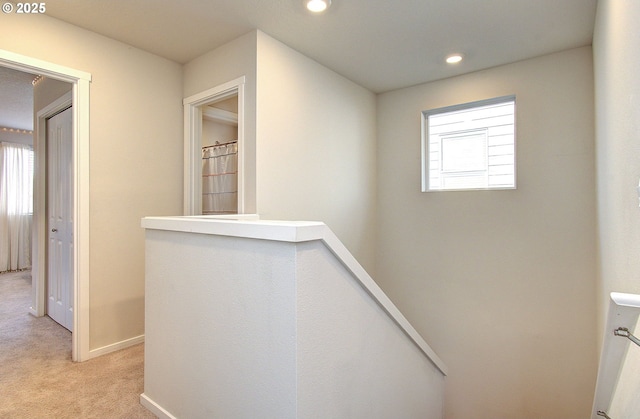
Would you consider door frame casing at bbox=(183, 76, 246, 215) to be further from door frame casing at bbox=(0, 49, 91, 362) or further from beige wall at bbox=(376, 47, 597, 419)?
beige wall at bbox=(376, 47, 597, 419)

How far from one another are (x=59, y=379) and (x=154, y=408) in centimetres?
89

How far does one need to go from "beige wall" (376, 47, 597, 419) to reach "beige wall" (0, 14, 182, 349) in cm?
247

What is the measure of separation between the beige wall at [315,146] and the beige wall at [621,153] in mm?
2045

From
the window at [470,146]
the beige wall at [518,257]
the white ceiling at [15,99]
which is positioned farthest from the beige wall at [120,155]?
the window at [470,146]

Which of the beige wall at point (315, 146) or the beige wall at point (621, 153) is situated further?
the beige wall at point (315, 146)

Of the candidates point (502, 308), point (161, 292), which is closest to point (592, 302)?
point (502, 308)

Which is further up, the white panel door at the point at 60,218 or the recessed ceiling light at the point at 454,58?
the recessed ceiling light at the point at 454,58

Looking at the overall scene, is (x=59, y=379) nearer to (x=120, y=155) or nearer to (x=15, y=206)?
(x=120, y=155)

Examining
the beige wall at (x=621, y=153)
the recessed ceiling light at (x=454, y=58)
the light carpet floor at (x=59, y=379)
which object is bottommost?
the light carpet floor at (x=59, y=379)

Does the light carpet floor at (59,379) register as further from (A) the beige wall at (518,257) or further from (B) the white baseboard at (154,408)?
(A) the beige wall at (518,257)

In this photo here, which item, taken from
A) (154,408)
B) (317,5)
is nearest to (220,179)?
(317,5)

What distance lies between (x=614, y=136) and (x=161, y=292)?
256 cm

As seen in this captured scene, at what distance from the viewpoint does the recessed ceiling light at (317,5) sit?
2.11 metres

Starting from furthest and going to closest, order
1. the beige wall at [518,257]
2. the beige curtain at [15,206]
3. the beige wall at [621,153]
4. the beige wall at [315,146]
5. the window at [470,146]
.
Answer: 1. the beige curtain at [15,206]
2. the window at [470,146]
3. the beige wall at [518,257]
4. the beige wall at [315,146]
5. the beige wall at [621,153]
